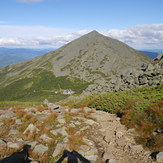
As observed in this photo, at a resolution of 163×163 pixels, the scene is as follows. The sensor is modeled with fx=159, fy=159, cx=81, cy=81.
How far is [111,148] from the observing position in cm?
1166

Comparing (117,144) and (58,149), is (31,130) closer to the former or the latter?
(58,149)

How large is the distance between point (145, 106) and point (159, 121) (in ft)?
10.9

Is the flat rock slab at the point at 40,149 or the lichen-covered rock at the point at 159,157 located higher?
the lichen-covered rock at the point at 159,157

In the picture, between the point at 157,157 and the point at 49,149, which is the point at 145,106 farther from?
the point at 49,149

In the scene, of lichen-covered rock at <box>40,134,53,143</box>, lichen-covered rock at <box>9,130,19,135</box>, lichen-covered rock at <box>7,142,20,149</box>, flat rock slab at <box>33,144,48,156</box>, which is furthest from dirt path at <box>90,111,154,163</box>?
lichen-covered rock at <box>9,130,19,135</box>

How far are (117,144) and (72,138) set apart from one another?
348cm

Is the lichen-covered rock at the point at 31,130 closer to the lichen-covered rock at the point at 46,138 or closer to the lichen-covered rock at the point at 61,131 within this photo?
the lichen-covered rock at the point at 46,138

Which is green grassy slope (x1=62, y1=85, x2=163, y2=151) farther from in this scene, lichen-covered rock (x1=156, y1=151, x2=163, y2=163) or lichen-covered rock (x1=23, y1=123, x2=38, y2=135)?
lichen-covered rock (x1=23, y1=123, x2=38, y2=135)

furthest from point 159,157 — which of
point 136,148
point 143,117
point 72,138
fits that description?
point 72,138

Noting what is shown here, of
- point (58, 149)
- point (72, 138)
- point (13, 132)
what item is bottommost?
point (13, 132)

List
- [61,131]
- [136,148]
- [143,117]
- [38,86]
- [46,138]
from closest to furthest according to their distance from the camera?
[136,148]
[46,138]
[61,131]
[143,117]
[38,86]

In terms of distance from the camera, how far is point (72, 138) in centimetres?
1244

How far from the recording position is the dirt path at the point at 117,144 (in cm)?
1044

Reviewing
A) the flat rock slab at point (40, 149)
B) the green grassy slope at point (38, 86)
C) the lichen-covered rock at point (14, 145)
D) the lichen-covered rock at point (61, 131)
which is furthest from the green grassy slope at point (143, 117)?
the green grassy slope at point (38, 86)
